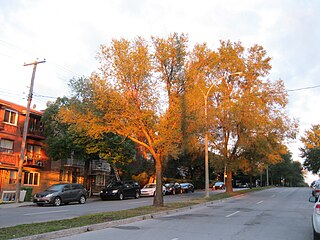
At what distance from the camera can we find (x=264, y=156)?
3225cm

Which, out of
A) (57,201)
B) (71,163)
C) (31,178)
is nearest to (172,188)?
(71,163)

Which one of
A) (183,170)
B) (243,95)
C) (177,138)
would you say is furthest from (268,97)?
(183,170)

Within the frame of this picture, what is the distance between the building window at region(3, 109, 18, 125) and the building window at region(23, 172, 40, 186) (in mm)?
5498

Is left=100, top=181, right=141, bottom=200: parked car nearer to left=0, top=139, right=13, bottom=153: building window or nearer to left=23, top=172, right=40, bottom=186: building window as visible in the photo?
left=23, top=172, right=40, bottom=186: building window

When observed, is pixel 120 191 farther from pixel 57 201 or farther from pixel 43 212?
pixel 43 212

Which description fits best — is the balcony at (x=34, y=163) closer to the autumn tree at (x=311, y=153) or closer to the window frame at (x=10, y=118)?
the window frame at (x=10, y=118)

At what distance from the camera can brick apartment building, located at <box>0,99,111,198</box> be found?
30.2 metres

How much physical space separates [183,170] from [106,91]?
45773 mm

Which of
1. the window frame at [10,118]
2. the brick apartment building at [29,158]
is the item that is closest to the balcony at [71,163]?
the brick apartment building at [29,158]

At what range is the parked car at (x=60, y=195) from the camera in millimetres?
22281

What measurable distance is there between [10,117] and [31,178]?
6.79 meters

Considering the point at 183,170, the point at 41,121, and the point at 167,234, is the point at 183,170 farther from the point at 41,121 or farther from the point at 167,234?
the point at 167,234

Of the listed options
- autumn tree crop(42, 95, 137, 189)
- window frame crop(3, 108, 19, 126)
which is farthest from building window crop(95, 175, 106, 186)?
window frame crop(3, 108, 19, 126)

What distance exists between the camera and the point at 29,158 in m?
32.2
